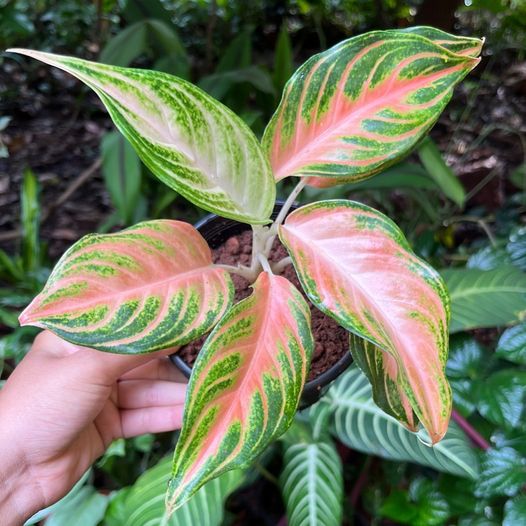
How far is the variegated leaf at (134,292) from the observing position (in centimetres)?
39

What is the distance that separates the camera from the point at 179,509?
704mm

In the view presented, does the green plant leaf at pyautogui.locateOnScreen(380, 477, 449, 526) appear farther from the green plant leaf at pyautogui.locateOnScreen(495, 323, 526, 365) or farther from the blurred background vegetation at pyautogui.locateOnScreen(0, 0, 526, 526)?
the green plant leaf at pyautogui.locateOnScreen(495, 323, 526, 365)

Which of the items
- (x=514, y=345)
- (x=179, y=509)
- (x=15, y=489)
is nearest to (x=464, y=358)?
(x=514, y=345)

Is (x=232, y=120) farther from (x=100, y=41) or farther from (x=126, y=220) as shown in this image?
(x=100, y=41)

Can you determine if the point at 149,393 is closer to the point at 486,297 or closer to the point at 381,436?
the point at 381,436

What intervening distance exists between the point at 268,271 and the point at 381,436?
39 centimetres

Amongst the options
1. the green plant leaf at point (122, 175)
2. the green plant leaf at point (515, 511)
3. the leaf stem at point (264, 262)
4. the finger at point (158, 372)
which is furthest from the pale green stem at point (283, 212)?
the green plant leaf at point (122, 175)

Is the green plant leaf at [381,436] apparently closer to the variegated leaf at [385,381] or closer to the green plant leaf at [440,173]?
the variegated leaf at [385,381]

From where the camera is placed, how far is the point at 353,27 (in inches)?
90.1

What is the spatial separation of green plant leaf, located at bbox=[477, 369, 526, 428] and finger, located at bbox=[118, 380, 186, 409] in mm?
451

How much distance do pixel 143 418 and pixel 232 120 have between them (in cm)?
58

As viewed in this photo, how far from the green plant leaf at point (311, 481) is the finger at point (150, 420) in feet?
0.61

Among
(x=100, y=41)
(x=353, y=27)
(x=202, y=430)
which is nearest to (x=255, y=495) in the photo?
(x=202, y=430)

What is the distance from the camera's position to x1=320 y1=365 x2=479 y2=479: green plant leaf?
71 centimetres
